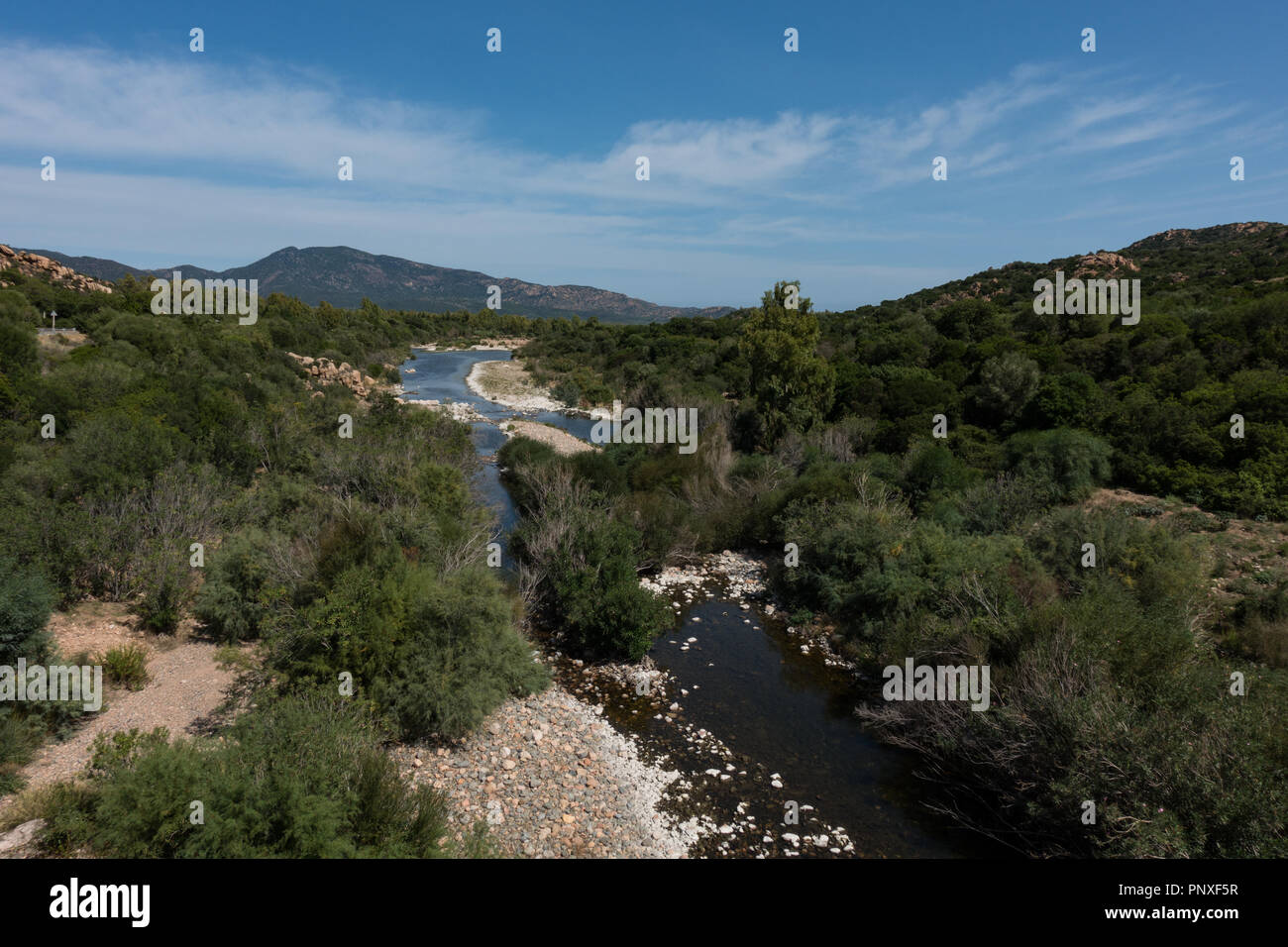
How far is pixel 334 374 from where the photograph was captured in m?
42.7

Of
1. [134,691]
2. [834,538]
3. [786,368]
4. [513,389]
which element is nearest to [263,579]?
[134,691]

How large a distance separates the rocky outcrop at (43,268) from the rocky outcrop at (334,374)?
28205 millimetres

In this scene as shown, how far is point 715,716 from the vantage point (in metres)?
11.7

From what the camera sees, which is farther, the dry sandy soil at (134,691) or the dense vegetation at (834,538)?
the dry sandy soil at (134,691)

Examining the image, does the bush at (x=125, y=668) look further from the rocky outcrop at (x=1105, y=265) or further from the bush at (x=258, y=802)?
the rocky outcrop at (x=1105, y=265)

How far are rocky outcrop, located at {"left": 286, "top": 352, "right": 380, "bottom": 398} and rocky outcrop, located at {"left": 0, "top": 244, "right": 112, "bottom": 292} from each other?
2820 cm

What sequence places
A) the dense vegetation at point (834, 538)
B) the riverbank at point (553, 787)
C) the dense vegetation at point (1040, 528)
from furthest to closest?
the riverbank at point (553, 787) < the dense vegetation at point (834, 538) < the dense vegetation at point (1040, 528)

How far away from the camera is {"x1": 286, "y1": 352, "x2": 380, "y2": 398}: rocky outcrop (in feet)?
135

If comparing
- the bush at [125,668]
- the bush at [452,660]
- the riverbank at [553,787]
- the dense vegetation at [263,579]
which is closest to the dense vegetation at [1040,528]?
the bush at [452,660]

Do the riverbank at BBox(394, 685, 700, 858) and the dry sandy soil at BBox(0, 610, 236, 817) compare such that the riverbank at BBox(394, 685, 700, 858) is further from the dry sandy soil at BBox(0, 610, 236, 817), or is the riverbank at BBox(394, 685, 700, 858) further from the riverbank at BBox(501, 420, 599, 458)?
the riverbank at BBox(501, 420, 599, 458)

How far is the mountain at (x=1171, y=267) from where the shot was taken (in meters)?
37.0
